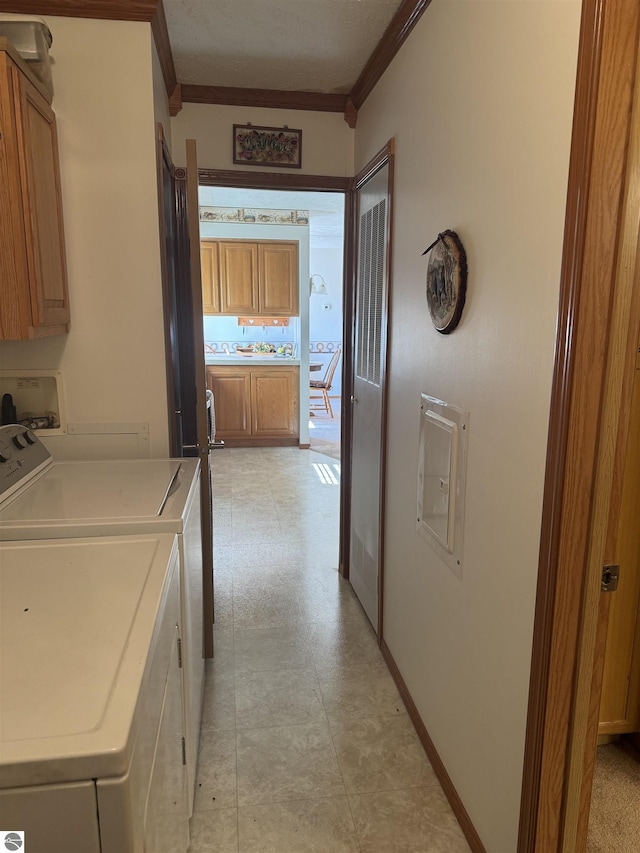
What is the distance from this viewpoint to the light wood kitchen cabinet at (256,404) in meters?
6.33

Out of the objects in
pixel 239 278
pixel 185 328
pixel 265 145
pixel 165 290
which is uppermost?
pixel 265 145

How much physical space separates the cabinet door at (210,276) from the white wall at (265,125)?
3.51 m

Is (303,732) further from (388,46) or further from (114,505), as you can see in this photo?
(388,46)

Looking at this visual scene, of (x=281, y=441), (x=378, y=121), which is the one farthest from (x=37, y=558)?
(x=281, y=441)

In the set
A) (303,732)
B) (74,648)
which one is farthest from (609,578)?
(303,732)

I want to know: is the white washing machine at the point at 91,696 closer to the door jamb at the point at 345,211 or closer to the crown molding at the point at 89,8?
the crown molding at the point at 89,8

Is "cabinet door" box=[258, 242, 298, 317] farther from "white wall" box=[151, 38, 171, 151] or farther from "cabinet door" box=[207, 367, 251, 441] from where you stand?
"white wall" box=[151, 38, 171, 151]

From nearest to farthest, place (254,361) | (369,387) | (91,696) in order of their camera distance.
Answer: (91,696) < (369,387) < (254,361)

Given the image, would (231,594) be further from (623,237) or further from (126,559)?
(623,237)

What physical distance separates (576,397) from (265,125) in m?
2.35

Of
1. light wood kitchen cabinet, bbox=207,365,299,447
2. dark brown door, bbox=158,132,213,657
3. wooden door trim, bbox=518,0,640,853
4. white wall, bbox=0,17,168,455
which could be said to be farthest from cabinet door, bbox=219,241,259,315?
wooden door trim, bbox=518,0,640,853

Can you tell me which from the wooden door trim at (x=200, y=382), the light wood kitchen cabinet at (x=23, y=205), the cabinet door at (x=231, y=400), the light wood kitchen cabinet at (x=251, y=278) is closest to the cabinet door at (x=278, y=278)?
the light wood kitchen cabinet at (x=251, y=278)

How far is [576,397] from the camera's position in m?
1.10

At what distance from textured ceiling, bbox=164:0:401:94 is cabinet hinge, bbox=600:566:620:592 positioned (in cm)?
195
